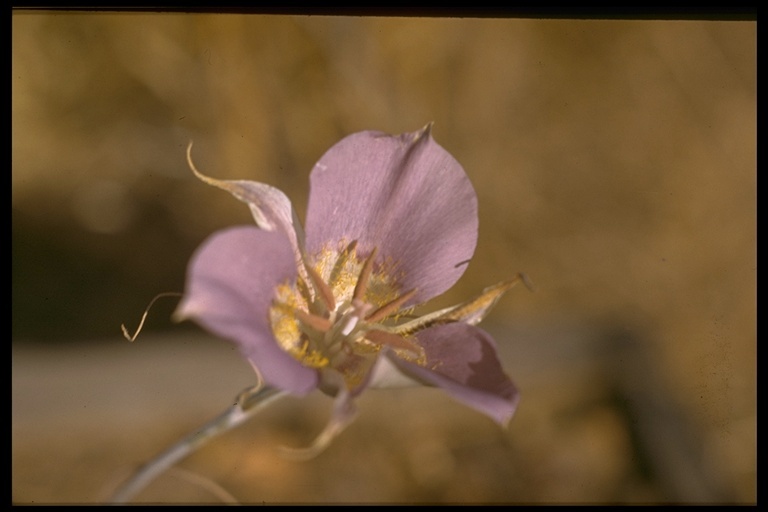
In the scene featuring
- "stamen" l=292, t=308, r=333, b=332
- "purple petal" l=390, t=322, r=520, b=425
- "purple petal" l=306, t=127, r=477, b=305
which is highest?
"purple petal" l=306, t=127, r=477, b=305

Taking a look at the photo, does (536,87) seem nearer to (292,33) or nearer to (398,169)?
(292,33)

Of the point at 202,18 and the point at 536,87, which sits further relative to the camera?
the point at 536,87

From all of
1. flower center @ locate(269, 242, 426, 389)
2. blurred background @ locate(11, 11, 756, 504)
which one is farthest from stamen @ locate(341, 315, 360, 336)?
blurred background @ locate(11, 11, 756, 504)

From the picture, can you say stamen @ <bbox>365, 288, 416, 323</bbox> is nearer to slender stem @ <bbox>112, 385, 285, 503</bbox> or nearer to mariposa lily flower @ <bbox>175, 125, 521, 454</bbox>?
mariposa lily flower @ <bbox>175, 125, 521, 454</bbox>

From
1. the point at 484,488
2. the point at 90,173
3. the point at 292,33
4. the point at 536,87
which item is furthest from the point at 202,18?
the point at 484,488

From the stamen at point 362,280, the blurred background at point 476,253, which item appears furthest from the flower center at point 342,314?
the blurred background at point 476,253

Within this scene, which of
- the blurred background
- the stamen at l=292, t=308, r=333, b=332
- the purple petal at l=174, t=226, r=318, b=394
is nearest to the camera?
the purple petal at l=174, t=226, r=318, b=394

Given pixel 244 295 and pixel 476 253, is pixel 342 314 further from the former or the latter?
pixel 476 253

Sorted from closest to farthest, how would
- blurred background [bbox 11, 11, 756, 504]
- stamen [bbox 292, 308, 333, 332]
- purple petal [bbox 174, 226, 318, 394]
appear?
purple petal [bbox 174, 226, 318, 394] → stamen [bbox 292, 308, 333, 332] → blurred background [bbox 11, 11, 756, 504]
